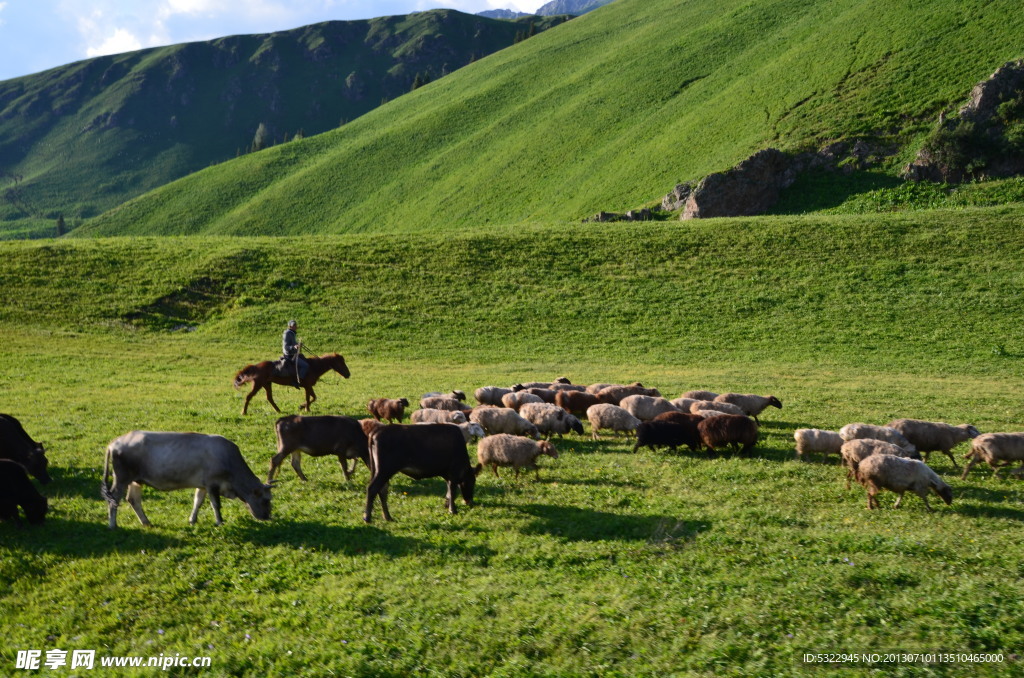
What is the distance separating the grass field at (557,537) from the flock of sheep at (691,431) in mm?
591

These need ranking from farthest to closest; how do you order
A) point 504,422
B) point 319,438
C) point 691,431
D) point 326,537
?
1. point 504,422
2. point 691,431
3. point 319,438
4. point 326,537

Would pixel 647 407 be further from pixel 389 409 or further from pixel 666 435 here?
pixel 389 409

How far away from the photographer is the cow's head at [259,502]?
39.0 ft

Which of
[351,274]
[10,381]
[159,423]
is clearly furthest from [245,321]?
[159,423]

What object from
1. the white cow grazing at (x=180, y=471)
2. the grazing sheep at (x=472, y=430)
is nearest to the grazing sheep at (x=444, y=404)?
the grazing sheep at (x=472, y=430)

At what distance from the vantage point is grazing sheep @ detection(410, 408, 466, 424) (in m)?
17.9

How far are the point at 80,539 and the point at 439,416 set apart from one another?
29.1 feet

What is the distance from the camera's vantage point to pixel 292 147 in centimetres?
13525

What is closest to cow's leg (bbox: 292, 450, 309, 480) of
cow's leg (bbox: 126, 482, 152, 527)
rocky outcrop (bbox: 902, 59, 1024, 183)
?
cow's leg (bbox: 126, 482, 152, 527)

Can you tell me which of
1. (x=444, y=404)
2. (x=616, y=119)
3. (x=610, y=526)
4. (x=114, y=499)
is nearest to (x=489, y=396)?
(x=444, y=404)

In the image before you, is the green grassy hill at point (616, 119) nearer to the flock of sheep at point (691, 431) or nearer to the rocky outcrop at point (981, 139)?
the rocky outcrop at point (981, 139)

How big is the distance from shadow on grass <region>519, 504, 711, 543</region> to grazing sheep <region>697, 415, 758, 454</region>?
5.10 metres

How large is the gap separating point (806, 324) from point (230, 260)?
39689mm

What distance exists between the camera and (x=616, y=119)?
100 m
